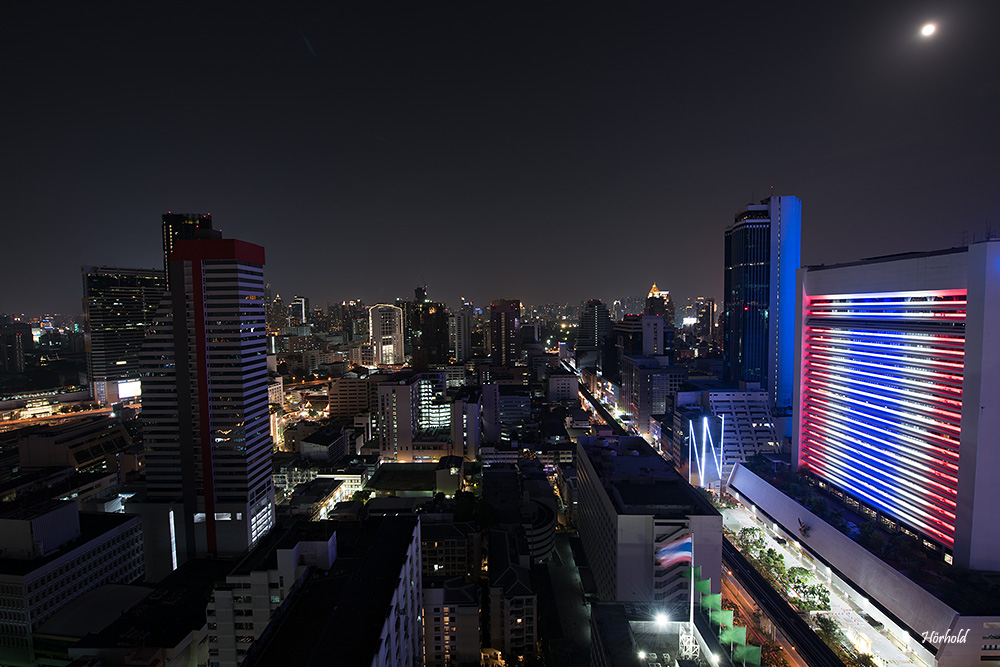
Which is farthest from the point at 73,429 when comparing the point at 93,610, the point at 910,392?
the point at 910,392

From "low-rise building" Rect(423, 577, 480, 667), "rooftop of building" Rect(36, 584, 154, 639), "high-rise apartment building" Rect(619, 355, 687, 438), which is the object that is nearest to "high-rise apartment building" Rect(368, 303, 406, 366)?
"high-rise apartment building" Rect(619, 355, 687, 438)

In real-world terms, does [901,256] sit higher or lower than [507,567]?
higher

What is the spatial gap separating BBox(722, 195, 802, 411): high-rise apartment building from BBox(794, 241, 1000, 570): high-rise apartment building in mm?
14679

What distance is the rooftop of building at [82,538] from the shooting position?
1383 centimetres

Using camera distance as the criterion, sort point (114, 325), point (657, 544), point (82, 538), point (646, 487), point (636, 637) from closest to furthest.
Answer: point (636, 637), point (657, 544), point (82, 538), point (646, 487), point (114, 325)

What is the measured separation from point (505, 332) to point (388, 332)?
677 inches

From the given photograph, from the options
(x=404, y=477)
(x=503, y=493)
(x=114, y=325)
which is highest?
(x=114, y=325)

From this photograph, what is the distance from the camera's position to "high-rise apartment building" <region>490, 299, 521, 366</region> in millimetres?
68000

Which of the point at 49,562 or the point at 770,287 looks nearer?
the point at 49,562

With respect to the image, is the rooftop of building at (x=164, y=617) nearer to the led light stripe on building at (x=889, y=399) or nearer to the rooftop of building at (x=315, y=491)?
the rooftop of building at (x=315, y=491)

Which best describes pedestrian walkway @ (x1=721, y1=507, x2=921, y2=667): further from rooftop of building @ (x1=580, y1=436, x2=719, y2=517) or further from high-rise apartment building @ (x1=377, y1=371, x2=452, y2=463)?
high-rise apartment building @ (x1=377, y1=371, x2=452, y2=463)

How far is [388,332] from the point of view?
69.3 metres

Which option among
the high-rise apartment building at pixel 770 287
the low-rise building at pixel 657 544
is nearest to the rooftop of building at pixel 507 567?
the low-rise building at pixel 657 544

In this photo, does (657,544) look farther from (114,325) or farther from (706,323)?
(706,323)
